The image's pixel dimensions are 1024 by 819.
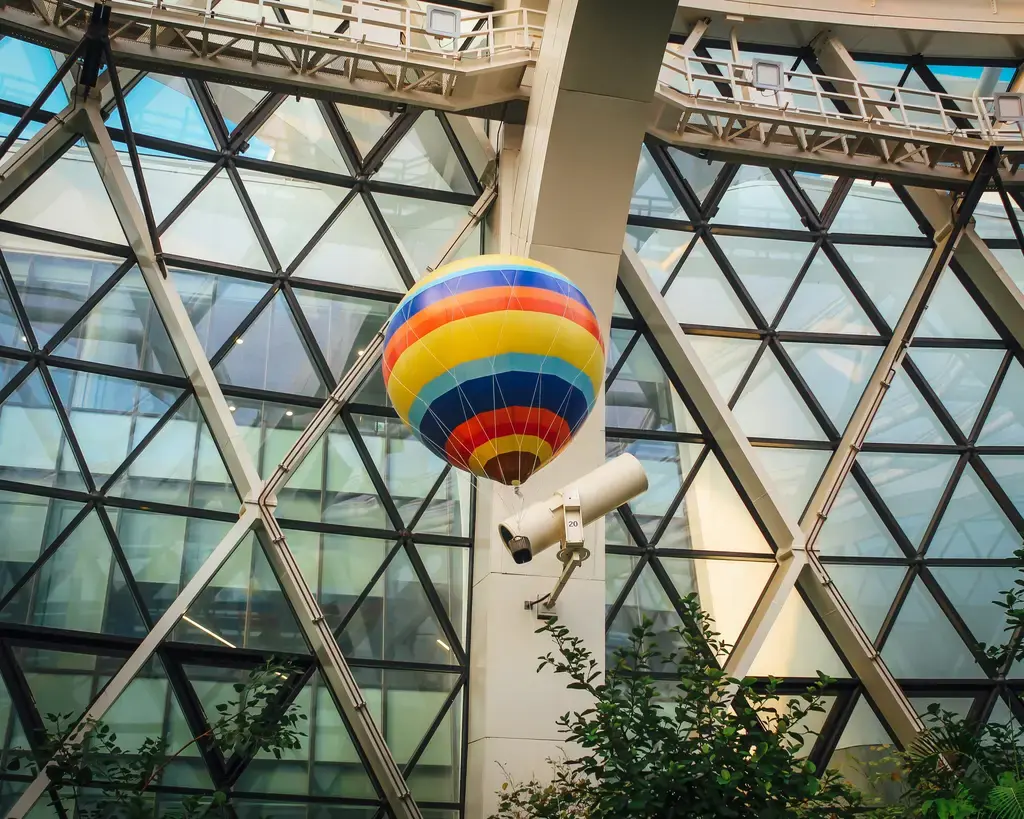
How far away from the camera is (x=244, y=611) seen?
65.5ft

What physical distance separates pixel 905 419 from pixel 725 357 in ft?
15.4

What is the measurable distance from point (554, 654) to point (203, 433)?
8.33 m

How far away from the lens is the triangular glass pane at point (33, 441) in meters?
19.4

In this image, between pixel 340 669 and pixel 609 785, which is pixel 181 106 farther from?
pixel 609 785

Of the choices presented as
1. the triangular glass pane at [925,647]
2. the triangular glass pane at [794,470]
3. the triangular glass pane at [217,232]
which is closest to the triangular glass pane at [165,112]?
the triangular glass pane at [217,232]

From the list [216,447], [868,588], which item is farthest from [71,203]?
[868,588]

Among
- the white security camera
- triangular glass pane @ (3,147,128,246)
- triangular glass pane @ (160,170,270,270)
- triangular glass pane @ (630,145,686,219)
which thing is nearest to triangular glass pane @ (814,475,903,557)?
triangular glass pane @ (630,145,686,219)

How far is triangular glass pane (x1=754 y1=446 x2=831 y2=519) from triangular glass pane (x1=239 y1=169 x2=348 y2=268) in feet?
37.4

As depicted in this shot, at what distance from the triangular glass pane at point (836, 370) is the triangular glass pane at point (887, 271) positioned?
1.22m

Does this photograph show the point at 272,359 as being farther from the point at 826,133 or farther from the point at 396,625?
the point at 826,133

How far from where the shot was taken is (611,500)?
14.5m

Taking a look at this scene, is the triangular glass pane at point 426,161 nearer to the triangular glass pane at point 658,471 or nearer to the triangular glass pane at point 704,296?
the triangular glass pane at point 704,296

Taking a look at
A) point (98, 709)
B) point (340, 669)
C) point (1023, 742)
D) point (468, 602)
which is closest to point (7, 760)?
point (98, 709)

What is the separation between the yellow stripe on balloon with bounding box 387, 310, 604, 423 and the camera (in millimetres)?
12734
